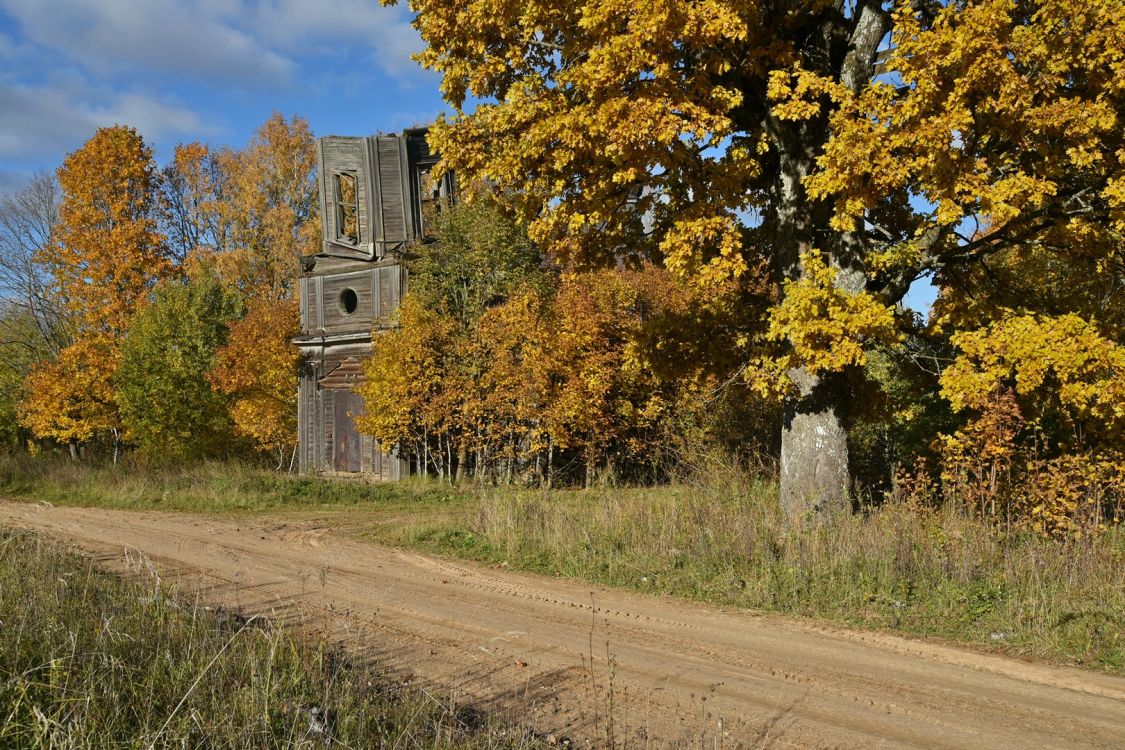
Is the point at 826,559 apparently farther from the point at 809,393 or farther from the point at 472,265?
the point at 472,265

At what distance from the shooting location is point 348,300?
27.1 m

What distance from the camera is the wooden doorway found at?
25906 millimetres

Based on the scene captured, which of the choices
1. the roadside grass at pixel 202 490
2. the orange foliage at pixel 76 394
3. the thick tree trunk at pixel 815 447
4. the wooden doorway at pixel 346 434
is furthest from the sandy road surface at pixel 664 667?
the orange foliage at pixel 76 394

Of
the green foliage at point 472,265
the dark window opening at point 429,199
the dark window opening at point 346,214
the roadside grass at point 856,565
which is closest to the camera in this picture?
the roadside grass at point 856,565

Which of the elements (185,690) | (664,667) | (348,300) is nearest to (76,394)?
(348,300)

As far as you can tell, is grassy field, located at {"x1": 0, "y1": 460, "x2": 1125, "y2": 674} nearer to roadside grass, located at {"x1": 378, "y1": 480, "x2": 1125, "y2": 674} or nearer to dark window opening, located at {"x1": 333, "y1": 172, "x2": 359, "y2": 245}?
roadside grass, located at {"x1": 378, "y1": 480, "x2": 1125, "y2": 674}

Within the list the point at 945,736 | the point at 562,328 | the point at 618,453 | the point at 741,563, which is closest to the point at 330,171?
the point at 562,328

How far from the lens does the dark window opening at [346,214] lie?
89.8 feet

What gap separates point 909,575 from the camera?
28.8 ft

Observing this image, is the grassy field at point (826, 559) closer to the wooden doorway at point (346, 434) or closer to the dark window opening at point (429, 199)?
the wooden doorway at point (346, 434)

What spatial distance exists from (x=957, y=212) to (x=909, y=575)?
3844 millimetres

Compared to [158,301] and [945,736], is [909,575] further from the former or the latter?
[158,301]

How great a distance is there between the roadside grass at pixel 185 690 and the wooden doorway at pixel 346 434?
19.2 m

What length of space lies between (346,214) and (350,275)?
307 centimetres
